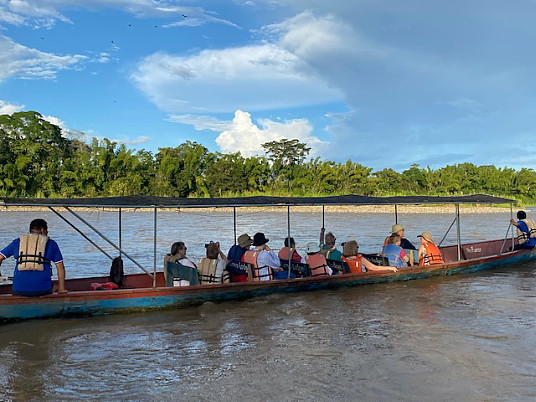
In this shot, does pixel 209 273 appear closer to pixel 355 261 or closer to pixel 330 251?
pixel 330 251

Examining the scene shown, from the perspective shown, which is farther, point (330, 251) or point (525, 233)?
point (525, 233)

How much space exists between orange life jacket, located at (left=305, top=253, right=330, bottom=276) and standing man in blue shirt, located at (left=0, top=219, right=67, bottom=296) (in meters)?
4.68

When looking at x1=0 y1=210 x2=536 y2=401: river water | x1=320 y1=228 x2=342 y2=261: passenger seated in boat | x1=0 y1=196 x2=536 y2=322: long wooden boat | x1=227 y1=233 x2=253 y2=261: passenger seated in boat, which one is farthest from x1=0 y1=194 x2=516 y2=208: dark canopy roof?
x1=0 y1=210 x2=536 y2=401: river water

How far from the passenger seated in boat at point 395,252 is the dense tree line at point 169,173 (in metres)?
48.4

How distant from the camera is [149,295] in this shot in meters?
7.88

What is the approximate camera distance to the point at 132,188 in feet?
203

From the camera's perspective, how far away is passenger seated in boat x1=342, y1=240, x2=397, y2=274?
32.4 feet

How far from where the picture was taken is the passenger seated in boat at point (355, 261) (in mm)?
9867

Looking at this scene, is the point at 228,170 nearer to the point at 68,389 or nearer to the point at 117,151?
the point at 117,151

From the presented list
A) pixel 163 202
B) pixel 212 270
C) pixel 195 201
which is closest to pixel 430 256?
pixel 212 270

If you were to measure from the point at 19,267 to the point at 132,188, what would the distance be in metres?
56.8

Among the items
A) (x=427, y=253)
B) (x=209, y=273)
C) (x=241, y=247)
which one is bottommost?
(x=209, y=273)

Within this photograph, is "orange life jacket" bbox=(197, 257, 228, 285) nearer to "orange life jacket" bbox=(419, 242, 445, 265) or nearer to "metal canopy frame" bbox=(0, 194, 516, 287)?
"metal canopy frame" bbox=(0, 194, 516, 287)

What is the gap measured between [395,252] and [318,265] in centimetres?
189
